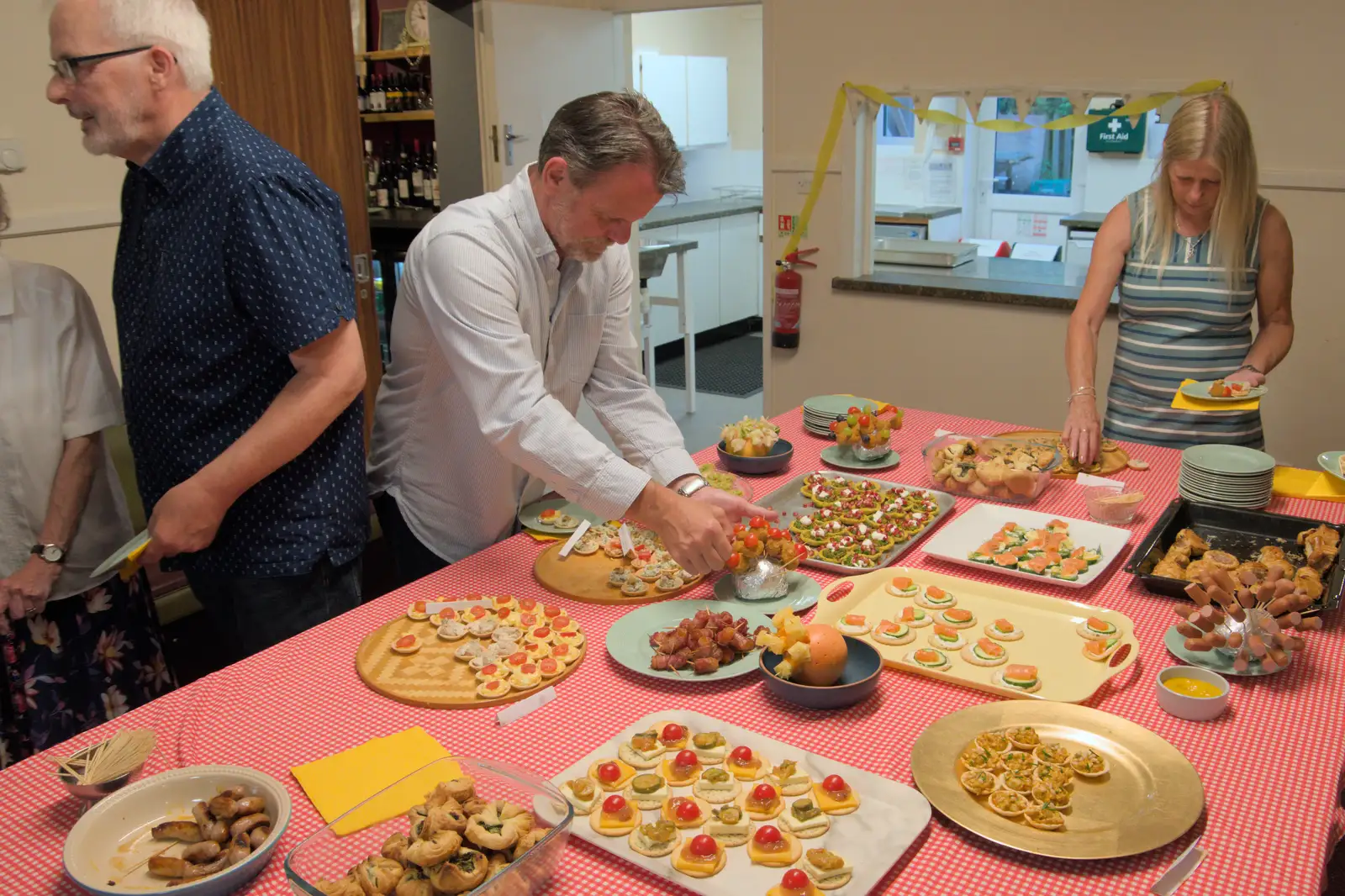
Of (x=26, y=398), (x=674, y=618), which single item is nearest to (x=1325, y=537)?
(x=674, y=618)

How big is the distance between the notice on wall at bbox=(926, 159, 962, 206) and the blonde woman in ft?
15.6

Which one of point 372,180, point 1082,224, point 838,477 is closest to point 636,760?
point 838,477

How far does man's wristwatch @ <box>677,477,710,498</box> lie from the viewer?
1.94m

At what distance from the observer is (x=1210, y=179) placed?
2.42m

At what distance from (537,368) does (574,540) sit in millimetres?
347

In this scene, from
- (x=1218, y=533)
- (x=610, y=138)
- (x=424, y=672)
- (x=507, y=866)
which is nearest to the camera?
(x=507, y=866)

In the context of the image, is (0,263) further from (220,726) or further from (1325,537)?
(1325,537)

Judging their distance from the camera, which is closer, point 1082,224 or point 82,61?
point 82,61

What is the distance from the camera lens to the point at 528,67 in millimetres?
4758

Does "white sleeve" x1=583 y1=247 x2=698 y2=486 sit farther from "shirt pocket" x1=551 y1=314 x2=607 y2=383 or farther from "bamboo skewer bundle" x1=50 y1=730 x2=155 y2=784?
"bamboo skewer bundle" x1=50 y1=730 x2=155 y2=784

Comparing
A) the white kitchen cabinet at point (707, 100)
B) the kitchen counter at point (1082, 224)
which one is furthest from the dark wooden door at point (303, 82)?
the white kitchen cabinet at point (707, 100)

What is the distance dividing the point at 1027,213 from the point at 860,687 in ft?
20.5

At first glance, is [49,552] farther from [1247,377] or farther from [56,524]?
[1247,377]

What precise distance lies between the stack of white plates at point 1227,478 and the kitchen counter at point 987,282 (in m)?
1.89
